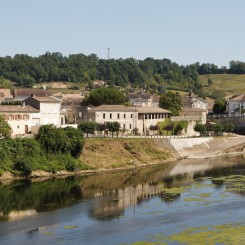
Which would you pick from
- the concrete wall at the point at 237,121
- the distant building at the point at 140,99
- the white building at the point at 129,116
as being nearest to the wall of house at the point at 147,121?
the white building at the point at 129,116

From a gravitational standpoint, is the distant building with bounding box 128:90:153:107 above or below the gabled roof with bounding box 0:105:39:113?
above

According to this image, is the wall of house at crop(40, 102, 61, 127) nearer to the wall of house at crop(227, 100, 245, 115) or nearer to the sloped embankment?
the sloped embankment

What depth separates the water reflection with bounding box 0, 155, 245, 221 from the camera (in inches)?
2132

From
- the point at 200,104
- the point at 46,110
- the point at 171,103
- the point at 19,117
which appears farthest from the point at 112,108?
the point at 200,104

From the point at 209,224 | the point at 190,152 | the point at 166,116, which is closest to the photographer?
the point at 209,224

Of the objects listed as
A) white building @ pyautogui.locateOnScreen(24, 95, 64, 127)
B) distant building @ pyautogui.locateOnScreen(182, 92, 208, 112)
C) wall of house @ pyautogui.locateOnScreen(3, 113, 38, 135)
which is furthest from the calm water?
distant building @ pyautogui.locateOnScreen(182, 92, 208, 112)

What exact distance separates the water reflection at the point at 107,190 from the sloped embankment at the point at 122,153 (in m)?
2.64

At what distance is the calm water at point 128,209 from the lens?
44625 millimetres

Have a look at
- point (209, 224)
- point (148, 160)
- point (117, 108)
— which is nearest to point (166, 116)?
point (117, 108)

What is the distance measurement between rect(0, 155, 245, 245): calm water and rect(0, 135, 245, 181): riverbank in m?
2.87

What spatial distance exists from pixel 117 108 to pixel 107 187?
34207mm

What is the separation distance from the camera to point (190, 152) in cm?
9262

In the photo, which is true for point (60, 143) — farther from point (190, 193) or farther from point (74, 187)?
point (190, 193)

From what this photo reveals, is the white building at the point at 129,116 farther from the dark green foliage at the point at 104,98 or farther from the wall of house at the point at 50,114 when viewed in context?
the dark green foliage at the point at 104,98
